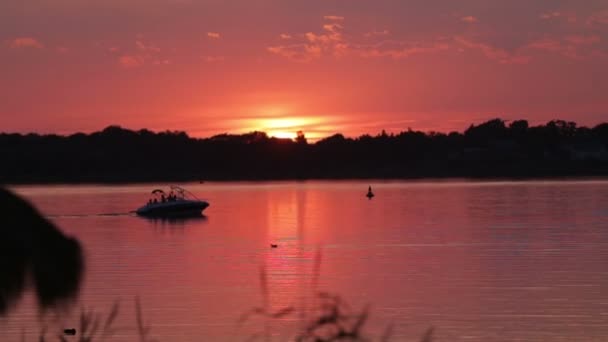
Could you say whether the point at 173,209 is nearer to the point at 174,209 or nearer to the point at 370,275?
the point at 174,209

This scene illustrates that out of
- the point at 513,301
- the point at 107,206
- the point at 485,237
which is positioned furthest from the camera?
the point at 107,206

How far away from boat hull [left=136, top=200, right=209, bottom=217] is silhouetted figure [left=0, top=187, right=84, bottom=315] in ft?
258

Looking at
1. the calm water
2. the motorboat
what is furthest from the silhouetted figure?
the motorboat

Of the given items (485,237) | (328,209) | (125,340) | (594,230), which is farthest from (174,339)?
(328,209)

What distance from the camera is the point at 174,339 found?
24.7 m

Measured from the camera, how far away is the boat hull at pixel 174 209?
81750mm

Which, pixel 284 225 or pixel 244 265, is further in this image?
pixel 284 225

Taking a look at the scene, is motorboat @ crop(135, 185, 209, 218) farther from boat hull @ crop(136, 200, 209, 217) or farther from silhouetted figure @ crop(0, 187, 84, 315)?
silhouetted figure @ crop(0, 187, 84, 315)

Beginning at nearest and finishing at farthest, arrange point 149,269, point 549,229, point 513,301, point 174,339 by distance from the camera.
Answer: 1. point 174,339
2. point 513,301
3. point 149,269
4. point 549,229

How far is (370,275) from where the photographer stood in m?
39.7

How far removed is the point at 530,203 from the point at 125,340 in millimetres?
91301

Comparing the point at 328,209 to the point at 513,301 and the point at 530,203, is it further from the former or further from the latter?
the point at 513,301

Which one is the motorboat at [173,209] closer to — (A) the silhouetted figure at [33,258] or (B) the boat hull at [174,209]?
(B) the boat hull at [174,209]

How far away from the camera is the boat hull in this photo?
3219 inches
